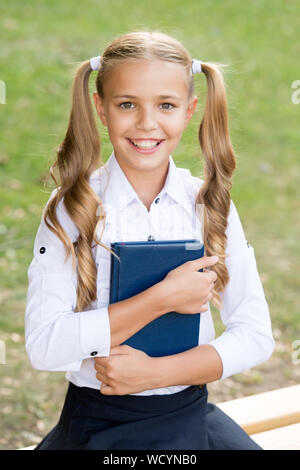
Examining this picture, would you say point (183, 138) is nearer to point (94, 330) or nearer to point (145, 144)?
point (145, 144)

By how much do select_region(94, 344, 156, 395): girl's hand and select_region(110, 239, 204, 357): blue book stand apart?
1.3 inches

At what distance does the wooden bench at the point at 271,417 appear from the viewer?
86.4 inches

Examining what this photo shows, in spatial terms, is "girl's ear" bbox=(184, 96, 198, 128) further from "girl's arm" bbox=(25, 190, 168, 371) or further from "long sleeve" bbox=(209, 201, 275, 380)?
"girl's arm" bbox=(25, 190, 168, 371)

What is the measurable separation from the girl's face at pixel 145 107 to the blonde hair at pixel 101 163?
0.11 ft

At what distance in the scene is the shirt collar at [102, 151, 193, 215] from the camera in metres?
1.70

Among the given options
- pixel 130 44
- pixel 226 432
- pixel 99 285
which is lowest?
pixel 226 432

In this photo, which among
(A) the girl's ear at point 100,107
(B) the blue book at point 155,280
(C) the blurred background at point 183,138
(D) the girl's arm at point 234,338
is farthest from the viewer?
(C) the blurred background at point 183,138

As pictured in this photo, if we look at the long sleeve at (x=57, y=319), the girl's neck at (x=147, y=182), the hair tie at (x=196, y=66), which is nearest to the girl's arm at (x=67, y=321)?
the long sleeve at (x=57, y=319)

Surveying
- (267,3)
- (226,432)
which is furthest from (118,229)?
(267,3)

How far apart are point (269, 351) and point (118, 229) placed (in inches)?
20.1

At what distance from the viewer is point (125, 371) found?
1.56 meters

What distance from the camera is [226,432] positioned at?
6.11 ft

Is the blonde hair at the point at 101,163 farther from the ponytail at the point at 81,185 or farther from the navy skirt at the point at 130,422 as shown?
the navy skirt at the point at 130,422

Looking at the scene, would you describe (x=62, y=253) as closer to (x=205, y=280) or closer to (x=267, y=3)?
(x=205, y=280)
